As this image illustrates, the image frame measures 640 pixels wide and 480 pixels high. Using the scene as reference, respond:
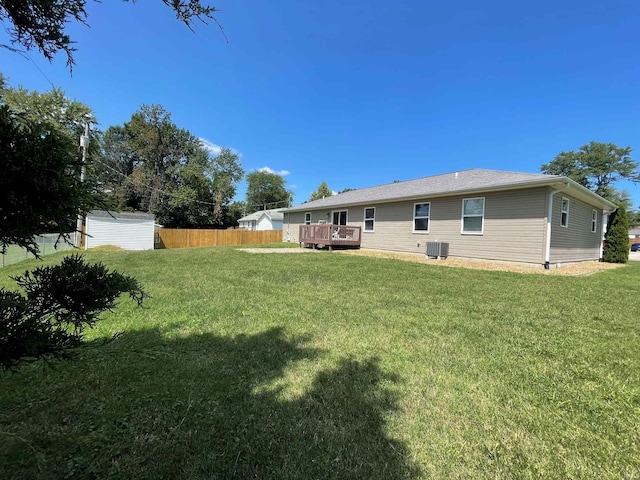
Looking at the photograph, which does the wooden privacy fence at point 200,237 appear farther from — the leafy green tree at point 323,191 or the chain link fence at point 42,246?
the leafy green tree at point 323,191

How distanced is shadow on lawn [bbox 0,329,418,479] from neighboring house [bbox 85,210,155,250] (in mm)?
17212

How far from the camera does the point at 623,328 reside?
12.1ft

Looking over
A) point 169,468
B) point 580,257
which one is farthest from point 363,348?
point 580,257

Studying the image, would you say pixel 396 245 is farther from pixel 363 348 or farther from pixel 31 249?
pixel 31 249

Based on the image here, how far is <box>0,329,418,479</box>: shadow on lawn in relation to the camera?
4.90ft

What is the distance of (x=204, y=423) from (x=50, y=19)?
238cm

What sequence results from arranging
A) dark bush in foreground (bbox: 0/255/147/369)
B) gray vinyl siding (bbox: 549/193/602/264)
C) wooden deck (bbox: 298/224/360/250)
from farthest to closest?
wooden deck (bbox: 298/224/360/250) < gray vinyl siding (bbox: 549/193/602/264) < dark bush in foreground (bbox: 0/255/147/369)

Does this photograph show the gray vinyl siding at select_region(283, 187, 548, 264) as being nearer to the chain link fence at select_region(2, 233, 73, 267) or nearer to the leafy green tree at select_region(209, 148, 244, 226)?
the chain link fence at select_region(2, 233, 73, 267)

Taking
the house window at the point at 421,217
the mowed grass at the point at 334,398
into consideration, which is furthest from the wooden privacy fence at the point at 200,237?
the mowed grass at the point at 334,398

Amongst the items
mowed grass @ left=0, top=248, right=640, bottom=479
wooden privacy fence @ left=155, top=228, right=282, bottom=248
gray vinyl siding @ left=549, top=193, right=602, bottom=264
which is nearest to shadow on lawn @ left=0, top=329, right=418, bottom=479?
mowed grass @ left=0, top=248, right=640, bottom=479

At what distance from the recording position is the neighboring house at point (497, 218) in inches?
360

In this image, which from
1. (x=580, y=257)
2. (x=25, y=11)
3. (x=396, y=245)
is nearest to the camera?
(x=25, y=11)

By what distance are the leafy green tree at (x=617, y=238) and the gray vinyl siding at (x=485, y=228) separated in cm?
694

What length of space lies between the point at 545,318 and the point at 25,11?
19.0 feet
